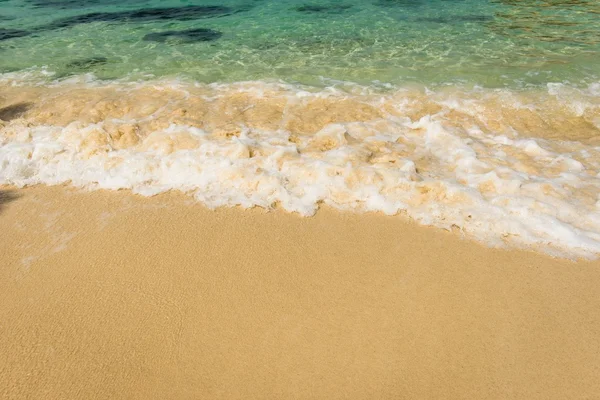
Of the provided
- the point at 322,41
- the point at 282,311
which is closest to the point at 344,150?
the point at 282,311

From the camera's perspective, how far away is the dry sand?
3.15 m

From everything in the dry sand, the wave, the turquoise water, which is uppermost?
the turquoise water

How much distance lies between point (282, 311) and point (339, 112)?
14.3 feet

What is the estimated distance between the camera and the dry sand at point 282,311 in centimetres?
315

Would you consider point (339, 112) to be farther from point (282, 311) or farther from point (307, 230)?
point (282, 311)

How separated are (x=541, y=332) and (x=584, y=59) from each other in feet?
25.8

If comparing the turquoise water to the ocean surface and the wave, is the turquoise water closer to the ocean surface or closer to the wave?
the ocean surface

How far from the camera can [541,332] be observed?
3.43 meters

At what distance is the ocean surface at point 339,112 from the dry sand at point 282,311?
0.52m

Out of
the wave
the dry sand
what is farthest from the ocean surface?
the dry sand

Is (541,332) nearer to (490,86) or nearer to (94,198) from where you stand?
(94,198)

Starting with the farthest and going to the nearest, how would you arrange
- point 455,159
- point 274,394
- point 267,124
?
point 267,124 → point 455,159 → point 274,394

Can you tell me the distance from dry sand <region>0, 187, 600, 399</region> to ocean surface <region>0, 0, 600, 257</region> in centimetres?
52

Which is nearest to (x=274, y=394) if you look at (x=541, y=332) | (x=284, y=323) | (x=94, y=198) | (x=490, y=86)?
(x=284, y=323)
